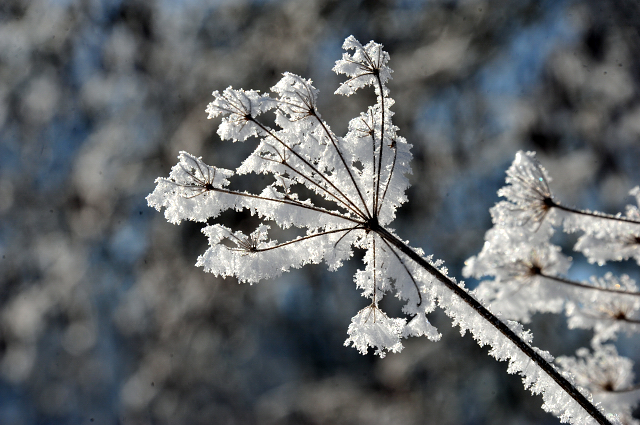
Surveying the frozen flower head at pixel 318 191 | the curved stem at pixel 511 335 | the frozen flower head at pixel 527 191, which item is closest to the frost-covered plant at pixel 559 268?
the frozen flower head at pixel 527 191

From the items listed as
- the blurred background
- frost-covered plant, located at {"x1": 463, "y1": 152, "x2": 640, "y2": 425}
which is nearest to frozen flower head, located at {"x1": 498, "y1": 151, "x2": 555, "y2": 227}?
frost-covered plant, located at {"x1": 463, "y1": 152, "x2": 640, "y2": 425}

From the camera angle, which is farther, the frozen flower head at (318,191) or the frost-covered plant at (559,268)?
the frost-covered plant at (559,268)

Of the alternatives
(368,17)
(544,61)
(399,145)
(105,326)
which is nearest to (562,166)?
(544,61)

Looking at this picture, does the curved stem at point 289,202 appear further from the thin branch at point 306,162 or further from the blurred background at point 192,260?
the blurred background at point 192,260

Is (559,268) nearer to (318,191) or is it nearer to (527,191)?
(527,191)

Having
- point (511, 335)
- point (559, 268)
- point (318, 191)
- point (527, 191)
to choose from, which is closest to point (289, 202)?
point (318, 191)

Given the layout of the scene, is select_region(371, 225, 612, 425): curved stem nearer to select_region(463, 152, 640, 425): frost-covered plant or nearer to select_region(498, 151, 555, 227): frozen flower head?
select_region(463, 152, 640, 425): frost-covered plant
